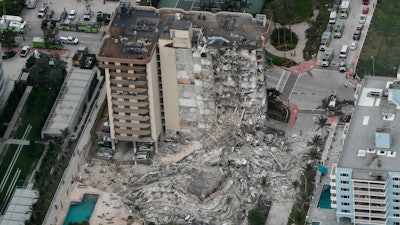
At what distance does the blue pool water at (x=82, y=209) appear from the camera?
188625 mm

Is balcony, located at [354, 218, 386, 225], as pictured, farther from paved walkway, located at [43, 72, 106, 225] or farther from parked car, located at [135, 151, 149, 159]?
paved walkway, located at [43, 72, 106, 225]

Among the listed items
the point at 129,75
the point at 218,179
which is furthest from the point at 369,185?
the point at 129,75

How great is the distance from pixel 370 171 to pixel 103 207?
4020 centimetres

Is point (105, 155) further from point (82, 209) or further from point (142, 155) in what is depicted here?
point (82, 209)

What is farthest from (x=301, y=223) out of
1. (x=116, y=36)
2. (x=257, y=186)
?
(x=116, y=36)

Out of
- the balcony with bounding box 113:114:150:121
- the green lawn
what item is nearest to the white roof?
the green lawn

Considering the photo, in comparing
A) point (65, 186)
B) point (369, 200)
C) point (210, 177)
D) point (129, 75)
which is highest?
point (129, 75)

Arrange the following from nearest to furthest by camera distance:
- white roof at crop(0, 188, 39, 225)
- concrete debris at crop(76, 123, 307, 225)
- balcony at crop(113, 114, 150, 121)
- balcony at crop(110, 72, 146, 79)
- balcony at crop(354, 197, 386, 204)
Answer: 1. balcony at crop(354, 197, 386, 204)
2. white roof at crop(0, 188, 39, 225)
3. concrete debris at crop(76, 123, 307, 225)
4. balcony at crop(110, 72, 146, 79)
5. balcony at crop(113, 114, 150, 121)

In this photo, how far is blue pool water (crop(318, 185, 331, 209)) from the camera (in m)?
187

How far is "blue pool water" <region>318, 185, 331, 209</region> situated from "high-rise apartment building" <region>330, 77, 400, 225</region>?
489cm

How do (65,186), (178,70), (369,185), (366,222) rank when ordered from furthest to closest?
(65,186) < (178,70) < (366,222) < (369,185)

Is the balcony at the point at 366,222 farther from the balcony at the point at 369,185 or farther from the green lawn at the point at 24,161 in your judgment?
the green lawn at the point at 24,161

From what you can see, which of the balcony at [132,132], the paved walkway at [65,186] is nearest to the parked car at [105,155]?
the paved walkway at [65,186]

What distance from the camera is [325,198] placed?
188m
